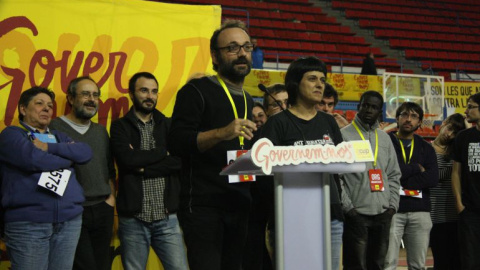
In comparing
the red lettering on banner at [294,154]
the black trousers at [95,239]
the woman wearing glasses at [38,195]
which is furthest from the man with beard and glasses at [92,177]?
the red lettering on banner at [294,154]

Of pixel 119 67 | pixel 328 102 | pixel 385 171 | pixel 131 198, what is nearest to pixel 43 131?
pixel 131 198

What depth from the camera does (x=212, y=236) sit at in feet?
8.63

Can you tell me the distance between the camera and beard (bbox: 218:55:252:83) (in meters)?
2.79

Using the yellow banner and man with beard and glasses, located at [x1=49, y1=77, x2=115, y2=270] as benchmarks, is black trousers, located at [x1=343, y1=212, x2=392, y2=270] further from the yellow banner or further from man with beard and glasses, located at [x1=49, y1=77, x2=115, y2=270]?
the yellow banner

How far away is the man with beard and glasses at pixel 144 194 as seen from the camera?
13.7 feet

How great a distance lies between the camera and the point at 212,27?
17.8 ft

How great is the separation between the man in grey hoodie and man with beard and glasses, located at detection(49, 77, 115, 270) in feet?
5.40

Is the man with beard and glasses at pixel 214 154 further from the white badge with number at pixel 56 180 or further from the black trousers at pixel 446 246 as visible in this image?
the black trousers at pixel 446 246

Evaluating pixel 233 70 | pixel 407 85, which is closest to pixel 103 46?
pixel 233 70

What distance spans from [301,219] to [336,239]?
3.26ft

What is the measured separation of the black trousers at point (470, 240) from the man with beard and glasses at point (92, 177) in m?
2.82

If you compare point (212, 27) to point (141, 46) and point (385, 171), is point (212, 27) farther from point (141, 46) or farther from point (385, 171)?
point (385, 171)

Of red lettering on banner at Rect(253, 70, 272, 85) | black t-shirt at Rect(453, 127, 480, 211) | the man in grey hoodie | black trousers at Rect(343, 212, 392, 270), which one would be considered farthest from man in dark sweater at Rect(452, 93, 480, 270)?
red lettering on banner at Rect(253, 70, 272, 85)

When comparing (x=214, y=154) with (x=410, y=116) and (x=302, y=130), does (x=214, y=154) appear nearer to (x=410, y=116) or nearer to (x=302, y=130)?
(x=302, y=130)
